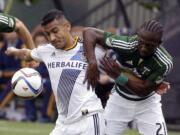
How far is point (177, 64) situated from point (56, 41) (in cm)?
824

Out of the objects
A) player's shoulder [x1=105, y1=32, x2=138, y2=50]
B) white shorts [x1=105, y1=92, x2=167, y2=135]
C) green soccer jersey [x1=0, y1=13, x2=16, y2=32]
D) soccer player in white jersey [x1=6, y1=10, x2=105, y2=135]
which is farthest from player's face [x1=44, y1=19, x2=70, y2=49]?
white shorts [x1=105, y1=92, x2=167, y2=135]

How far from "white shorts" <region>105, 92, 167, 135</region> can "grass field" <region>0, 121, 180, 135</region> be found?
4.85 meters

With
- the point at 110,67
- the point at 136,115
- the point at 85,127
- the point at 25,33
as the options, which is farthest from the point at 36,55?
the point at 136,115

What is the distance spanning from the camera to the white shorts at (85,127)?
7.96 meters

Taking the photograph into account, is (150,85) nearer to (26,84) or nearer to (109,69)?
(109,69)

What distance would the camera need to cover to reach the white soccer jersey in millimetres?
8055

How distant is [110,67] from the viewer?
27.8 feet

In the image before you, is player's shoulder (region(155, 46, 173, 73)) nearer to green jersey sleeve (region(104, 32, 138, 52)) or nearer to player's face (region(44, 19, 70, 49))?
green jersey sleeve (region(104, 32, 138, 52))

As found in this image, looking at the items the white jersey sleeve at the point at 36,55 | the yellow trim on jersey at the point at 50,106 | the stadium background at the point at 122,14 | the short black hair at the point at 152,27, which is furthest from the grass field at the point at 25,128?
the short black hair at the point at 152,27

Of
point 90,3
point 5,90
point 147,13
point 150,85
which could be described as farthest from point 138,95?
point 90,3

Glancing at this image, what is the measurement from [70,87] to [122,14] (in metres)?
11.4

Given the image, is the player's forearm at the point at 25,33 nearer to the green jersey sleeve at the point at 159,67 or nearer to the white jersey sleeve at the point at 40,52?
the white jersey sleeve at the point at 40,52

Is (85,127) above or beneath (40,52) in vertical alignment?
beneath

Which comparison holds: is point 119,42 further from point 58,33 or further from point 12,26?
point 12,26
